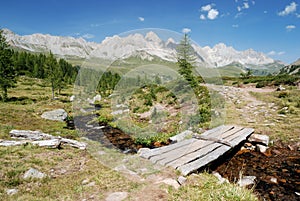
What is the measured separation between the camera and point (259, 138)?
10.0 meters

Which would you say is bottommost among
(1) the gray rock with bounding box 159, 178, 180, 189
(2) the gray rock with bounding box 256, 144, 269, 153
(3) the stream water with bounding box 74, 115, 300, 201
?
(3) the stream water with bounding box 74, 115, 300, 201

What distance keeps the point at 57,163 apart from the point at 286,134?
35.4 feet

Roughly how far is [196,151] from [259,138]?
4.28 m

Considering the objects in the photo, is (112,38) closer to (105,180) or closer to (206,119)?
(105,180)

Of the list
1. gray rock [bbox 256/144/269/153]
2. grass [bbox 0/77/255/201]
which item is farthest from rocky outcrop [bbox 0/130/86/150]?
gray rock [bbox 256/144/269/153]

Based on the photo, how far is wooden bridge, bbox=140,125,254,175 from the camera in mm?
6595

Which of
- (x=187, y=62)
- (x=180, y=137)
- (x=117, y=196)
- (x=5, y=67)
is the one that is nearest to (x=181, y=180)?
(x=117, y=196)

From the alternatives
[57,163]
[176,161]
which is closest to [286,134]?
[176,161]

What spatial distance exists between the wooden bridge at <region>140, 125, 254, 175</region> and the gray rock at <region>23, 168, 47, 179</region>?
318 cm

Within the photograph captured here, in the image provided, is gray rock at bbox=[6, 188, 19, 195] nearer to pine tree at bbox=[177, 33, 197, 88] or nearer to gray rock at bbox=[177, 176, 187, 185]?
gray rock at bbox=[177, 176, 187, 185]

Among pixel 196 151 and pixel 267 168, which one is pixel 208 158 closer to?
pixel 196 151

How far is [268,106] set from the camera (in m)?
17.7

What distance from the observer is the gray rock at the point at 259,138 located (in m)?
9.75

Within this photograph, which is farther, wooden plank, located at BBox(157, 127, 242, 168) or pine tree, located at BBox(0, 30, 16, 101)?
pine tree, located at BBox(0, 30, 16, 101)
